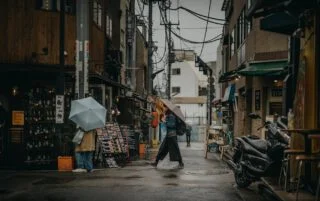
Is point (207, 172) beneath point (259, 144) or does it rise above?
beneath

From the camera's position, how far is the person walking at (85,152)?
672 inches

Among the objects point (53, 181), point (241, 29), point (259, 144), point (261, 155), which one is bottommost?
point (53, 181)

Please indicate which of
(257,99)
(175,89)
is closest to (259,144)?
(257,99)

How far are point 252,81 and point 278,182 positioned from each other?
12.7m

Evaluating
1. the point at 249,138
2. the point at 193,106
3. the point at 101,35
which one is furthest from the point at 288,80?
the point at 193,106

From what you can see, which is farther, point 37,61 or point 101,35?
point 101,35

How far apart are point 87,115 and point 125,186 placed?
15.1 ft

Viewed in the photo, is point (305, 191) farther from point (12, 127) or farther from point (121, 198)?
point (12, 127)

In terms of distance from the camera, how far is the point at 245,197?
11320mm

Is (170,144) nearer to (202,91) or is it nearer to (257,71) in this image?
(257,71)

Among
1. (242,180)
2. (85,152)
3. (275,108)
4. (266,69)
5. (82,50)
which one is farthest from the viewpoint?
(275,108)

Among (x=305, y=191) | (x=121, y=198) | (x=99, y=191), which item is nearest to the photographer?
(x=305, y=191)

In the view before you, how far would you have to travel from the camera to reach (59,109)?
18297mm

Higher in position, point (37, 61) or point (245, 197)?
point (37, 61)
